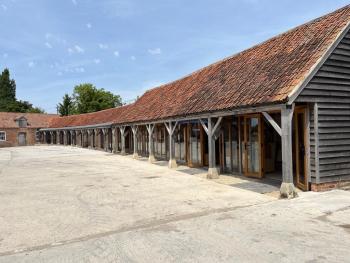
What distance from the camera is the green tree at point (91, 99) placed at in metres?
63.7

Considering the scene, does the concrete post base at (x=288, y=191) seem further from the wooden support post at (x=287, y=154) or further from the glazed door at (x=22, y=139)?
the glazed door at (x=22, y=139)

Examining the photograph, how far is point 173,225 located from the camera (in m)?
5.99

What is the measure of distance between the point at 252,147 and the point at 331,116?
9.58 ft

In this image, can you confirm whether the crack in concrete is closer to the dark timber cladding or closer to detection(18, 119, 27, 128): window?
the dark timber cladding

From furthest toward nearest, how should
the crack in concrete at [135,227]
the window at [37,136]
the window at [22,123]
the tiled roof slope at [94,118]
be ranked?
1. the window at [37,136]
2. the window at [22,123]
3. the tiled roof slope at [94,118]
4. the crack in concrete at [135,227]

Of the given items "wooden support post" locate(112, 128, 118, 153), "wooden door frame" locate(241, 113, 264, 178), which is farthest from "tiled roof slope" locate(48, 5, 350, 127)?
"wooden support post" locate(112, 128, 118, 153)

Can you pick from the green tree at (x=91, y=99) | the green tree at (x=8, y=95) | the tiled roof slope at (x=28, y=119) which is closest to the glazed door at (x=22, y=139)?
the tiled roof slope at (x=28, y=119)

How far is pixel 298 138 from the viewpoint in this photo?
923 cm

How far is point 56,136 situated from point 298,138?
45.3 metres

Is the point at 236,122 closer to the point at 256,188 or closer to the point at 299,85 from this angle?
the point at 256,188

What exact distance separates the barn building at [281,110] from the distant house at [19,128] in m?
39.4

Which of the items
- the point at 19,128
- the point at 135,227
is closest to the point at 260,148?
the point at 135,227

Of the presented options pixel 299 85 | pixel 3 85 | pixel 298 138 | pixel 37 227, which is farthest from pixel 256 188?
pixel 3 85

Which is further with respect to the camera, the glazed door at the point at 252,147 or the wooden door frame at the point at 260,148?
the glazed door at the point at 252,147
